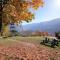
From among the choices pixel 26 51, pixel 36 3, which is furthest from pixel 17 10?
pixel 26 51

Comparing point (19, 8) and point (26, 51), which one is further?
point (19, 8)

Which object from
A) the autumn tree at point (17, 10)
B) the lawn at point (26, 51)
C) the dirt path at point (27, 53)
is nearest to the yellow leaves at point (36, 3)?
the autumn tree at point (17, 10)

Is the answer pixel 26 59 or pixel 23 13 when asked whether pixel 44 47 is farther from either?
pixel 23 13

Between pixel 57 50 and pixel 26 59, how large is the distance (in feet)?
11.8

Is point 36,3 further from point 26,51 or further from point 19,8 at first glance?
point 26,51

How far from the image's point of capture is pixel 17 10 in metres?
35.6

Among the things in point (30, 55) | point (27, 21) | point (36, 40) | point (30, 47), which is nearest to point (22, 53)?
point (30, 55)

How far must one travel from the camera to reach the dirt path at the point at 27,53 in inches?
779

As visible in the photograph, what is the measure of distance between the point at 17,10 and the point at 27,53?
1551cm

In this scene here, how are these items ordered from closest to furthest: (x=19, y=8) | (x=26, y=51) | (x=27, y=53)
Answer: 1. (x=27, y=53)
2. (x=26, y=51)
3. (x=19, y=8)

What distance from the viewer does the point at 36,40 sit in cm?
2659

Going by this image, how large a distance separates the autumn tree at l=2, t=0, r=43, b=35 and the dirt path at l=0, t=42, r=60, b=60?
11.9m

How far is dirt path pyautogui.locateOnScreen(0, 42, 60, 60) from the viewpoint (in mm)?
19781

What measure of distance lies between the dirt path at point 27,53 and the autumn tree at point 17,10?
11.9 metres
